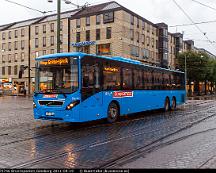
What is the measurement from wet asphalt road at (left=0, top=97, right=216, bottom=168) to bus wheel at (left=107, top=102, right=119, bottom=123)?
1.37m

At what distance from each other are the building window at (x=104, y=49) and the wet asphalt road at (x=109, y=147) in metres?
41.7

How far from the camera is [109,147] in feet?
27.1

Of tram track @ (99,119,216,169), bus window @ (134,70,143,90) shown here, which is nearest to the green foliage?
bus window @ (134,70,143,90)

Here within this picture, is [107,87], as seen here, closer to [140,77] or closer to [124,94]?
[124,94]

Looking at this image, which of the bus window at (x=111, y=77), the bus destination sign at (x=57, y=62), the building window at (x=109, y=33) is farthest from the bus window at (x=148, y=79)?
the building window at (x=109, y=33)

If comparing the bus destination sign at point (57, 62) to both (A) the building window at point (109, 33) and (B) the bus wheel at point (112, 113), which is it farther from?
(A) the building window at point (109, 33)

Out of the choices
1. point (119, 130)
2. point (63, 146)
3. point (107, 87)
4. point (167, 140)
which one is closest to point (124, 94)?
point (107, 87)

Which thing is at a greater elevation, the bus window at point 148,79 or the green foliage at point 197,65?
the green foliage at point 197,65

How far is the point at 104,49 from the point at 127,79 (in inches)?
1553

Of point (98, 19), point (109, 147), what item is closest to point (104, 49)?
point (98, 19)

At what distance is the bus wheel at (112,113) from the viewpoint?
1351cm

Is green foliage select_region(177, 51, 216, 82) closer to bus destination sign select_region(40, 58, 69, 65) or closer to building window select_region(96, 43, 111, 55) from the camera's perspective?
building window select_region(96, 43, 111, 55)

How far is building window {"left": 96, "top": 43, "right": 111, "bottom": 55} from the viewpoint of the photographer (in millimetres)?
53369

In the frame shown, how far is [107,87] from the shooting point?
13.2 metres
